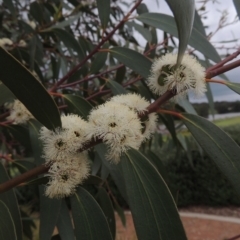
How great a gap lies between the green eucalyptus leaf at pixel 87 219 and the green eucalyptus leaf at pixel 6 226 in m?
0.11

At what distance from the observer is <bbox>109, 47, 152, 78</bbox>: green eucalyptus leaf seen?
96cm

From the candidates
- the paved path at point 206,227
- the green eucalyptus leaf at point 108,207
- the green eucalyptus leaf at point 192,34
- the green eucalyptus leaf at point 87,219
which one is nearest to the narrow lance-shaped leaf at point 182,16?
the green eucalyptus leaf at point 87,219

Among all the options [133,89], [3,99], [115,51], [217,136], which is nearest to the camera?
[217,136]

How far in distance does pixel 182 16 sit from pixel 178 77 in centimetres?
11

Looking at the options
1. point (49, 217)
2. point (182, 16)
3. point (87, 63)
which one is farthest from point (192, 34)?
point (87, 63)

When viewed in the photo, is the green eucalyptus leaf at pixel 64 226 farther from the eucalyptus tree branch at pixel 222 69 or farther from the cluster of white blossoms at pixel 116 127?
the eucalyptus tree branch at pixel 222 69

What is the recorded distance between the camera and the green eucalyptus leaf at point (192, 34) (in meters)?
0.95

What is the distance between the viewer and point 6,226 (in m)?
0.63

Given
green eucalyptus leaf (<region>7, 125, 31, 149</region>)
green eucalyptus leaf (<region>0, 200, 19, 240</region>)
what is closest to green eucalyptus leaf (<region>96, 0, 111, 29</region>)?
green eucalyptus leaf (<region>7, 125, 31, 149</region>)

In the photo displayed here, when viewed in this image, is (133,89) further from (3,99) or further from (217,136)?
(217,136)

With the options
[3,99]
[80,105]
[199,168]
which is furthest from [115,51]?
[199,168]

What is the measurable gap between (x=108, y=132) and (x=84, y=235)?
8.1 inches

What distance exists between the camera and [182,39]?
19.5 inches

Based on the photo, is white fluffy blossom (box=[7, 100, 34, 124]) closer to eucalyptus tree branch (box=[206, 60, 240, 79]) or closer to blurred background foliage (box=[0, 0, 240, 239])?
blurred background foliage (box=[0, 0, 240, 239])
